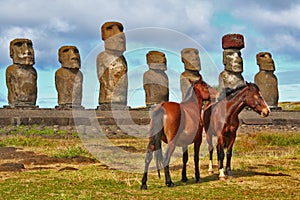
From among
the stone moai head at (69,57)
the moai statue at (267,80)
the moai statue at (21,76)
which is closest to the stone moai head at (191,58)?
the moai statue at (267,80)

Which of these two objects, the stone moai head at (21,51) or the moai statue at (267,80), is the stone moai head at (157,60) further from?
the moai statue at (267,80)


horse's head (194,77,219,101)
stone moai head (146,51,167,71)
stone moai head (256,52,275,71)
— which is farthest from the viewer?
stone moai head (256,52,275,71)

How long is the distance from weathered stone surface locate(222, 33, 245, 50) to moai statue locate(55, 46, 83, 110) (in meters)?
9.50

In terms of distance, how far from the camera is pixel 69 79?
23906 mm

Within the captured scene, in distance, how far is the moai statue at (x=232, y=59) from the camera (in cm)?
2880

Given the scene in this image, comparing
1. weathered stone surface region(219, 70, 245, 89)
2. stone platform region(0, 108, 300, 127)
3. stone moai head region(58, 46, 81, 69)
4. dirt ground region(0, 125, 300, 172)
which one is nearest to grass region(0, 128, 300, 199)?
dirt ground region(0, 125, 300, 172)

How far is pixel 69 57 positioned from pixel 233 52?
33.7 feet

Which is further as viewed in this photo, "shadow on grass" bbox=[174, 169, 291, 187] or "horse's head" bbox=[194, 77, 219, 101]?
"shadow on grass" bbox=[174, 169, 291, 187]

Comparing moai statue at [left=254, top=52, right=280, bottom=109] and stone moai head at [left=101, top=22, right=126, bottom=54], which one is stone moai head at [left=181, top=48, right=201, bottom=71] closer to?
moai statue at [left=254, top=52, right=280, bottom=109]

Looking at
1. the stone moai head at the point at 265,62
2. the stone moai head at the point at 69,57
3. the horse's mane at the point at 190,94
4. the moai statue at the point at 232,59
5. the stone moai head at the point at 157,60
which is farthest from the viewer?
the stone moai head at the point at 265,62

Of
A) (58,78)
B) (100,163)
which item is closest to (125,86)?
(58,78)

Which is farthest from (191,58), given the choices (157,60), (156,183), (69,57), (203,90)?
(156,183)

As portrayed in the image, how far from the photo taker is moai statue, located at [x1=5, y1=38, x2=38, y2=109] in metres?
22.6

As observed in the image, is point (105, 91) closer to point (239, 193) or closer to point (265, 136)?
point (265, 136)
